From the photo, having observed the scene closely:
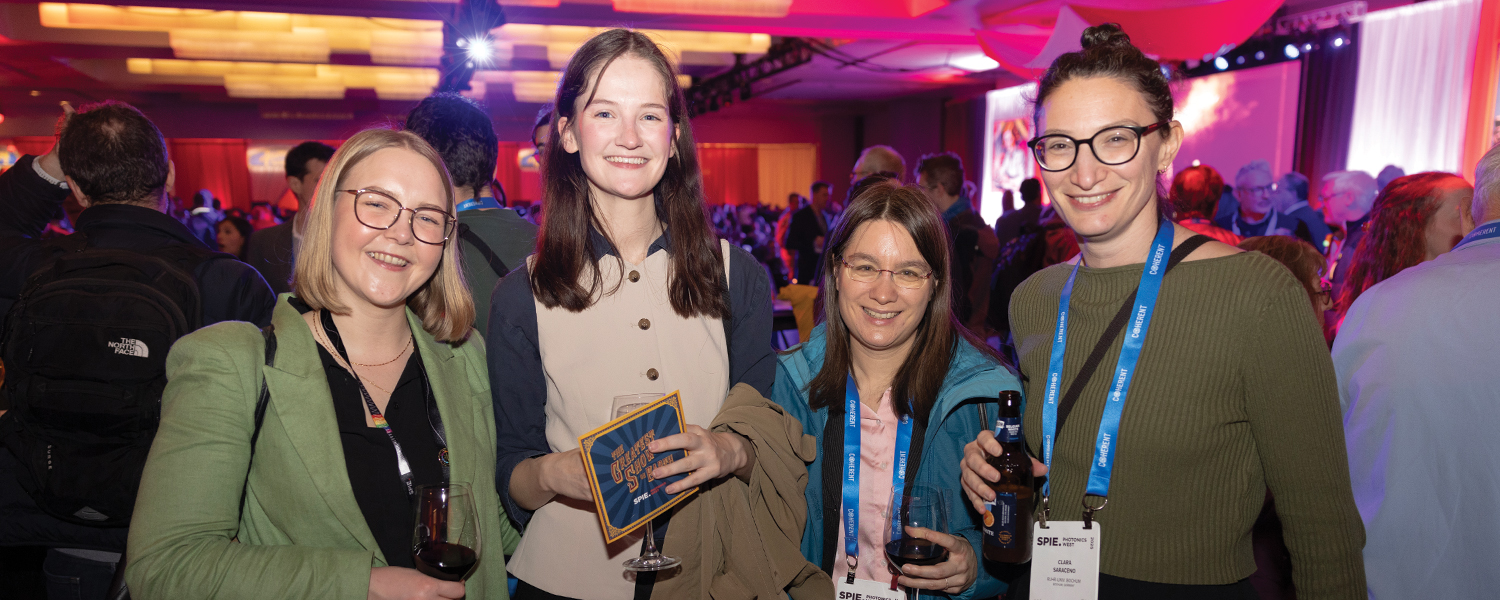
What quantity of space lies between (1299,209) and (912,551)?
6.69 metres

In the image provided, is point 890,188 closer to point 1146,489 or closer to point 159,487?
point 1146,489

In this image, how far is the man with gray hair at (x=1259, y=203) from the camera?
657cm

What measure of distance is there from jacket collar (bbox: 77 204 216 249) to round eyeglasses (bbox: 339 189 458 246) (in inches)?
45.4

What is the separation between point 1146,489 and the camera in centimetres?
154

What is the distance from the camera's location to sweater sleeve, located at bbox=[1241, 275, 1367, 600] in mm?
1418

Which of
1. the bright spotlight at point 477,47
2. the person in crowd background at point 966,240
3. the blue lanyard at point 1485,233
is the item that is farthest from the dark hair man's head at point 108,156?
the bright spotlight at point 477,47

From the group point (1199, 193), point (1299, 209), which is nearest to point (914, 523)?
point (1199, 193)

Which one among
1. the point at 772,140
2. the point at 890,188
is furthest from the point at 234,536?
the point at 772,140

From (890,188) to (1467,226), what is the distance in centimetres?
174

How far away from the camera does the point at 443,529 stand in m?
1.32

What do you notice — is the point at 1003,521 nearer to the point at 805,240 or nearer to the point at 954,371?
the point at 954,371

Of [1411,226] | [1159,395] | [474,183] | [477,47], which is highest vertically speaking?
[477,47]

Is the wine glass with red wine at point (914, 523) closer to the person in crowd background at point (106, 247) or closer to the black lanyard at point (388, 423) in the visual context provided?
the black lanyard at point (388, 423)

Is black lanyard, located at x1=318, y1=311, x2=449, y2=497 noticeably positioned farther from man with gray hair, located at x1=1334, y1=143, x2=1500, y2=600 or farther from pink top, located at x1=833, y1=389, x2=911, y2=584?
man with gray hair, located at x1=1334, y1=143, x2=1500, y2=600
